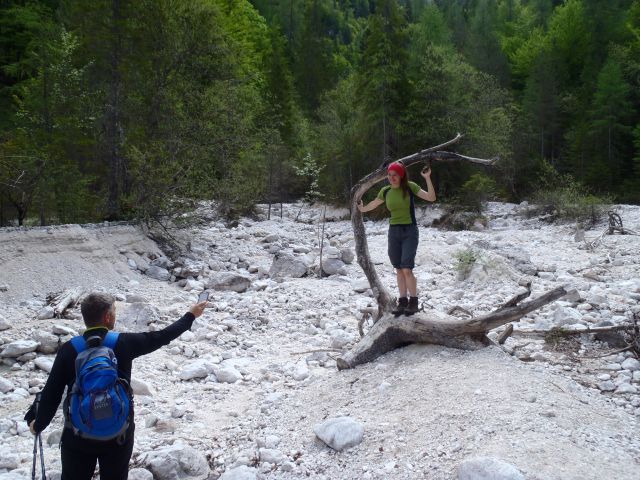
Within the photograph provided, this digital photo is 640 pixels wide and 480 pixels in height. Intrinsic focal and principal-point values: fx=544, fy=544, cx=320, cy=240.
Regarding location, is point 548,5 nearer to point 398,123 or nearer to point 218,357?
point 398,123

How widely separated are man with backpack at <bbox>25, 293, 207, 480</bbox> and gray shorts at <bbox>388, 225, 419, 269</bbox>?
302 centimetres

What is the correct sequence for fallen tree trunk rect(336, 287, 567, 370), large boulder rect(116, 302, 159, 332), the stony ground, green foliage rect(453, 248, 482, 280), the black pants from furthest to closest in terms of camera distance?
green foliage rect(453, 248, 482, 280) < large boulder rect(116, 302, 159, 332) < fallen tree trunk rect(336, 287, 567, 370) < the stony ground < the black pants

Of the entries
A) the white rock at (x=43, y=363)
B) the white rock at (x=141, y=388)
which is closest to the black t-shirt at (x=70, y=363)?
the white rock at (x=141, y=388)

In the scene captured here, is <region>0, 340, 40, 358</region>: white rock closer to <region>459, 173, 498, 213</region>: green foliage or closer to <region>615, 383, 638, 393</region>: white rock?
<region>615, 383, 638, 393</region>: white rock

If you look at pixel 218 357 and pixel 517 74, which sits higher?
pixel 517 74

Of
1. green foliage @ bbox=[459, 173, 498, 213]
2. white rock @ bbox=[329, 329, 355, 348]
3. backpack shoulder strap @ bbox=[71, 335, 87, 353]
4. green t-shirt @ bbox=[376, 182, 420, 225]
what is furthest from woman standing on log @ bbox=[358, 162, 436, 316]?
→ green foliage @ bbox=[459, 173, 498, 213]

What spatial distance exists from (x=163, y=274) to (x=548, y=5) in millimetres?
54598

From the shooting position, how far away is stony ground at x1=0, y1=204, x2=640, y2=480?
3840 mm

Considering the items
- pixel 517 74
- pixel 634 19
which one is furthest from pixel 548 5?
pixel 634 19

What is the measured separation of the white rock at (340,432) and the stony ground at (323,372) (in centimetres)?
6

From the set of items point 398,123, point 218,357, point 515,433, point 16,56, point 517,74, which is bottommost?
point 218,357

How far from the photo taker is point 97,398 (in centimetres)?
260

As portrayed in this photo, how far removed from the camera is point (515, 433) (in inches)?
147

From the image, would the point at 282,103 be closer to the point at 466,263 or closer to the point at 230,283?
the point at 230,283
